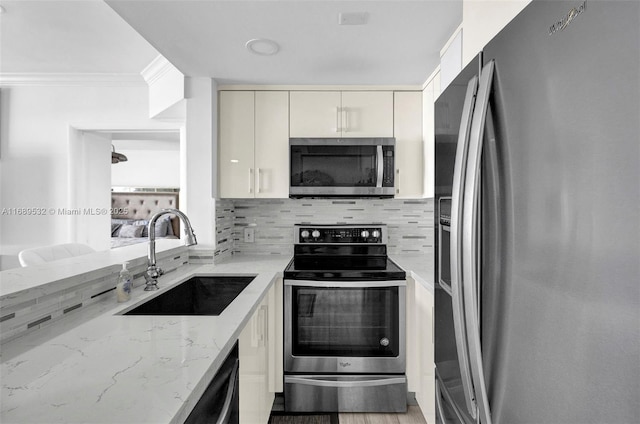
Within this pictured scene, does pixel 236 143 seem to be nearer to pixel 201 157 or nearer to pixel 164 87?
pixel 201 157

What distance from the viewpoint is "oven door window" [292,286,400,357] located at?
219 cm

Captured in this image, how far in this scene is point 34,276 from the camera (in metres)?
1.31

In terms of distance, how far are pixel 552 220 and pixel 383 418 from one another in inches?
78.1

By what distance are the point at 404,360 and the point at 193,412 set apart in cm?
163

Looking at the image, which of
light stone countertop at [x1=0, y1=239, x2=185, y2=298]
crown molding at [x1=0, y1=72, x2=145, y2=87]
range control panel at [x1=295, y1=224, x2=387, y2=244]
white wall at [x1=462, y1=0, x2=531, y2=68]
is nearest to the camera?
white wall at [x1=462, y1=0, x2=531, y2=68]

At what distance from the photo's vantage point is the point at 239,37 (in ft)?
6.00

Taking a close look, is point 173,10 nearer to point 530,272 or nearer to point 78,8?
point 78,8

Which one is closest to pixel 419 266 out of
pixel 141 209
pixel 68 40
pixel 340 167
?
pixel 340 167

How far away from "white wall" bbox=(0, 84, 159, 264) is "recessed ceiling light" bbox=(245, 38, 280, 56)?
1.86 meters

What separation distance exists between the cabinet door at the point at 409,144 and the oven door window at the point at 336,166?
218mm

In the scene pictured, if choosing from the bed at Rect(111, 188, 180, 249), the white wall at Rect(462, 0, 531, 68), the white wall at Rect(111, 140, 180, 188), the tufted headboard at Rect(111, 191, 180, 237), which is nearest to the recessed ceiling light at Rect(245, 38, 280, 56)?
the white wall at Rect(462, 0, 531, 68)

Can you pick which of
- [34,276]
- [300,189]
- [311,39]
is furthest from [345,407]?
[311,39]

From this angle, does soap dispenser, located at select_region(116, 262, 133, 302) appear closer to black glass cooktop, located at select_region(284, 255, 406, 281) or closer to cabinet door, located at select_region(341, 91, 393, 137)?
black glass cooktop, located at select_region(284, 255, 406, 281)

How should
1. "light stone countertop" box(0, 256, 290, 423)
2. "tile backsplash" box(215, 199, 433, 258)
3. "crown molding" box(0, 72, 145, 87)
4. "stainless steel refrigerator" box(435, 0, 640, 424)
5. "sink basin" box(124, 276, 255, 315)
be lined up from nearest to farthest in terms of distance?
"stainless steel refrigerator" box(435, 0, 640, 424) < "light stone countertop" box(0, 256, 290, 423) < "sink basin" box(124, 276, 255, 315) < "tile backsplash" box(215, 199, 433, 258) < "crown molding" box(0, 72, 145, 87)
